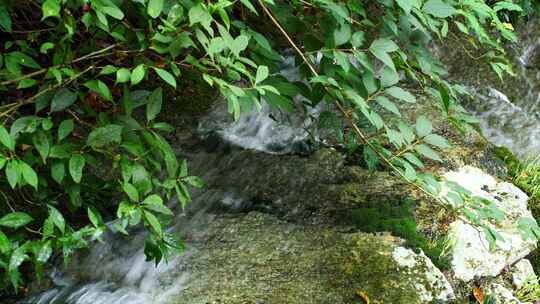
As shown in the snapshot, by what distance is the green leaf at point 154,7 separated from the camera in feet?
5.51

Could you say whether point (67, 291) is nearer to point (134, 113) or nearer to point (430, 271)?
point (134, 113)

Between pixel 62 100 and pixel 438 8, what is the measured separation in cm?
151

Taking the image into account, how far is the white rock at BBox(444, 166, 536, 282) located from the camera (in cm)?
252

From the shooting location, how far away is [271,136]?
367 cm

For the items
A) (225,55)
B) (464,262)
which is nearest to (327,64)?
(225,55)

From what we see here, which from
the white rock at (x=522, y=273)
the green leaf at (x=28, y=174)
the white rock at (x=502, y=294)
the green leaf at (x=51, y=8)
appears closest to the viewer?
the green leaf at (x=51, y=8)

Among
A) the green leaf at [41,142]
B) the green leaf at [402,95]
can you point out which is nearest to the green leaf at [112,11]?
the green leaf at [41,142]

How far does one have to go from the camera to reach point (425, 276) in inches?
93.0

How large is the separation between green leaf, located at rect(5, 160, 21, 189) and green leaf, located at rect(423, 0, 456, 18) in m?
1.63

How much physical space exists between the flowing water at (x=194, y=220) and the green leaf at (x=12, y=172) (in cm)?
97

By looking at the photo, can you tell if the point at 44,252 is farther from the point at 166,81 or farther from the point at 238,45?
the point at 238,45

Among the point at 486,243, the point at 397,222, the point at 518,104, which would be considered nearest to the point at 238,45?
the point at 397,222

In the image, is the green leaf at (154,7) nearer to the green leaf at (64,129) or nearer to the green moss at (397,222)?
the green leaf at (64,129)

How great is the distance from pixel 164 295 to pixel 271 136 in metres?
1.45
